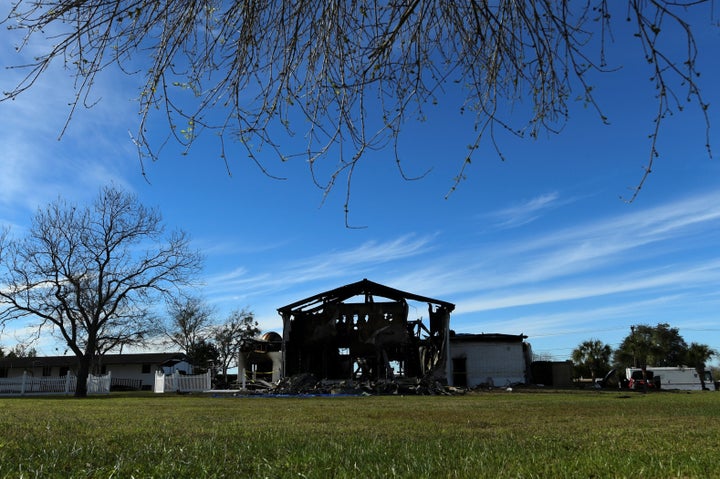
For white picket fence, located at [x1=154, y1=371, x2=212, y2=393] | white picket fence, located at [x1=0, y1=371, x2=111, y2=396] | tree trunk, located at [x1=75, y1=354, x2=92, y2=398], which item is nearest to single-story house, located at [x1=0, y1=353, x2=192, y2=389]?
white picket fence, located at [x1=0, y1=371, x2=111, y2=396]

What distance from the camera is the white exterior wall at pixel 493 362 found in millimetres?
38938

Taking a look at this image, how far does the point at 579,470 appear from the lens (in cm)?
426

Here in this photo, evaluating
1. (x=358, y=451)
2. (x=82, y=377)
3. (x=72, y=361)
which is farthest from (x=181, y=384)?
(x=72, y=361)

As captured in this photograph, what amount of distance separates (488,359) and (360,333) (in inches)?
440

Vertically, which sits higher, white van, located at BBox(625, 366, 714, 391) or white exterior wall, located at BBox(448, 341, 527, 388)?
white exterior wall, located at BBox(448, 341, 527, 388)

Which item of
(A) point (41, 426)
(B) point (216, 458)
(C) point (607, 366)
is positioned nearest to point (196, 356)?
(C) point (607, 366)

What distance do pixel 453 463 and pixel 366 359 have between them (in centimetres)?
3043

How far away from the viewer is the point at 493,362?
3953 cm

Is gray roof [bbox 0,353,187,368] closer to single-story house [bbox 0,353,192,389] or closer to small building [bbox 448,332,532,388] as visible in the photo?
single-story house [bbox 0,353,192,389]

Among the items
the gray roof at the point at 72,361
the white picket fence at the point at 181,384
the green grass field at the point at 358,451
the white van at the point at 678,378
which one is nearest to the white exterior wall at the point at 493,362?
the white van at the point at 678,378

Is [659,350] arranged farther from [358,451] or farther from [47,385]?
[358,451]

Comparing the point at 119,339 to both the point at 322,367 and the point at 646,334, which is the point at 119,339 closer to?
the point at 322,367

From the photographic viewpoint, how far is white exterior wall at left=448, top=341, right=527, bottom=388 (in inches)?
1533

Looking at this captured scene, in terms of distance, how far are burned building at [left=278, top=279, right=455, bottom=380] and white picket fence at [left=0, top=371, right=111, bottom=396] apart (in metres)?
12.3
